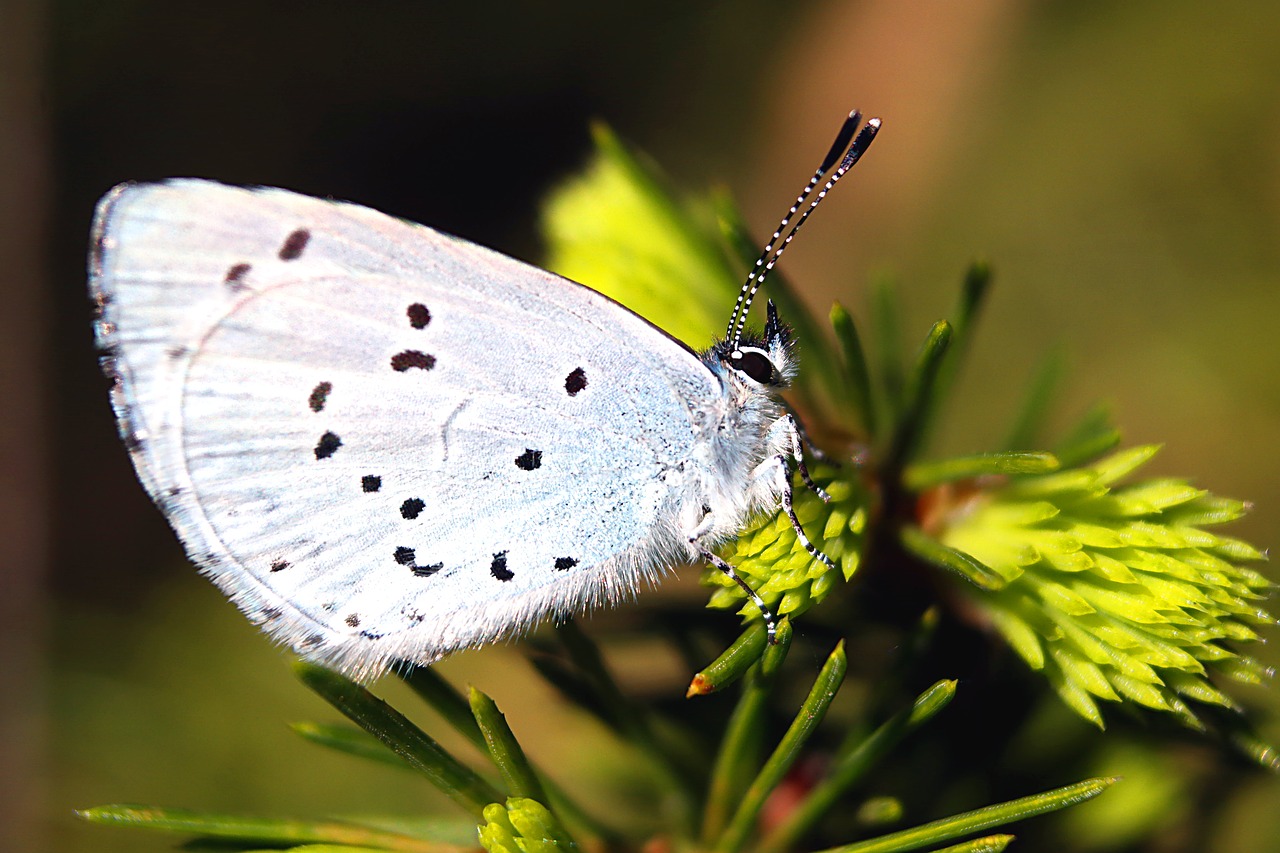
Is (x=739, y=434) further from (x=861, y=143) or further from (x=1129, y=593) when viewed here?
(x=1129, y=593)

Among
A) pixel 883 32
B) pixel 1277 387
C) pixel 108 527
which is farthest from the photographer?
pixel 883 32

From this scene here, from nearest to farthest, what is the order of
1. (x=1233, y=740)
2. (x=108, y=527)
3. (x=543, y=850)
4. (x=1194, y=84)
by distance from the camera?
(x=543, y=850) → (x=1233, y=740) → (x=1194, y=84) → (x=108, y=527)

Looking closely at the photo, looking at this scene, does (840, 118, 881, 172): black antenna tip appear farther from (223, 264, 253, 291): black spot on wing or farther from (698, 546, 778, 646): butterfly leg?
(223, 264, 253, 291): black spot on wing

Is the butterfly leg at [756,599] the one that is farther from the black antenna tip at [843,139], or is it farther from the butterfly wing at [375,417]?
the black antenna tip at [843,139]

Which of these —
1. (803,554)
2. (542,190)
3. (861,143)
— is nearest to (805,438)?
(803,554)

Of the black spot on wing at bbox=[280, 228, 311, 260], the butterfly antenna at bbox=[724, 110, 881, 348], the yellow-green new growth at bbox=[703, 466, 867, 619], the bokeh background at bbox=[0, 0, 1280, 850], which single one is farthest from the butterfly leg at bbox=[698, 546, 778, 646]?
the bokeh background at bbox=[0, 0, 1280, 850]

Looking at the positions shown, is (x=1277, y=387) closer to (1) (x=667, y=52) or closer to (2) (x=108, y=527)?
(1) (x=667, y=52)

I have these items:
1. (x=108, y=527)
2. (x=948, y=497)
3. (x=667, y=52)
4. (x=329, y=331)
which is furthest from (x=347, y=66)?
(x=948, y=497)
